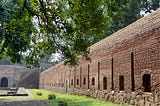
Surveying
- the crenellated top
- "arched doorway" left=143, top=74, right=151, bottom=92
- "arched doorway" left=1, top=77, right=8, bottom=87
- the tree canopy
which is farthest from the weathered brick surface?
"arched doorway" left=1, top=77, right=8, bottom=87

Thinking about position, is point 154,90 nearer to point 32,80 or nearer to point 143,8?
point 143,8

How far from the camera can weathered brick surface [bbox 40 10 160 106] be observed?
41.6ft

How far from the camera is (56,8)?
32.6 ft

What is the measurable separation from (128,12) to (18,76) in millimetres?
30788

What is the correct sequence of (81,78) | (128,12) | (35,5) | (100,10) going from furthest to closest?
(128,12)
(81,78)
(35,5)
(100,10)

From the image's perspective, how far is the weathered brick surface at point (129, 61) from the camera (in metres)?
12.7

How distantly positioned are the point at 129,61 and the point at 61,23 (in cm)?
623

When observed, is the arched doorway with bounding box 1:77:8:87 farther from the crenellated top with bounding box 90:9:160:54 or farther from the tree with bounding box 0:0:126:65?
the tree with bounding box 0:0:126:65

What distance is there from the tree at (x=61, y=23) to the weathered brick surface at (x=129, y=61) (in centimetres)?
376

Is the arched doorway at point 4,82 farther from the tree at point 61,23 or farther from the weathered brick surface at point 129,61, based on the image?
the tree at point 61,23

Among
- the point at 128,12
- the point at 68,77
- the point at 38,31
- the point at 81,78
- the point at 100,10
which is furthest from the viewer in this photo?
the point at 128,12

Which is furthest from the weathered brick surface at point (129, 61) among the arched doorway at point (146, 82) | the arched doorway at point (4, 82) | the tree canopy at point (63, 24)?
the arched doorway at point (4, 82)

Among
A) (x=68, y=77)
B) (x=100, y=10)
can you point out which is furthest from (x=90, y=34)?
(x=68, y=77)

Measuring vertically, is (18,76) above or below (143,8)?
below
